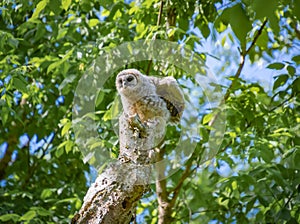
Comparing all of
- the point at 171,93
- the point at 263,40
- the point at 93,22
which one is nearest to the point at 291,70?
the point at 263,40

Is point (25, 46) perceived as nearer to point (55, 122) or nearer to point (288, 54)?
point (55, 122)

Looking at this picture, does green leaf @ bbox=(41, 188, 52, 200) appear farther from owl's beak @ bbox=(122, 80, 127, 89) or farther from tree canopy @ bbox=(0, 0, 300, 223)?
owl's beak @ bbox=(122, 80, 127, 89)

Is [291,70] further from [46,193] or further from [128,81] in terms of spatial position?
[46,193]

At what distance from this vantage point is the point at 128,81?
6.09ft

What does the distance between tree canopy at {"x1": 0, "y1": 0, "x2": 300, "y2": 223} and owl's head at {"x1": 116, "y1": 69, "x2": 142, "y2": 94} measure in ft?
1.44

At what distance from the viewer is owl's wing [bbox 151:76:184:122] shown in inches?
77.7

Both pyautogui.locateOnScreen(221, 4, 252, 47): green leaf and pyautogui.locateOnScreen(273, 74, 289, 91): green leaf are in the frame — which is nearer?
pyautogui.locateOnScreen(221, 4, 252, 47): green leaf

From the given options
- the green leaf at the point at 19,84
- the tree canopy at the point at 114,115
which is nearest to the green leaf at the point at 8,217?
the tree canopy at the point at 114,115

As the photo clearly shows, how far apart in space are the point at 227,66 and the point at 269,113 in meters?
1.32

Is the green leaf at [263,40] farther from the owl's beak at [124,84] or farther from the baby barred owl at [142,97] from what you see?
the owl's beak at [124,84]

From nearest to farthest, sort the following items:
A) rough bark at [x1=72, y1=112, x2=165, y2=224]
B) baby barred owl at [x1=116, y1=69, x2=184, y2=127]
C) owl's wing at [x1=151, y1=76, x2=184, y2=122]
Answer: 1. rough bark at [x1=72, y1=112, x2=165, y2=224]
2. baby barred owl at [x1=116, y1=69, x2=184, y2=127]
3. owl's wing at [x1=151, y1=76, x2=184, y2=122]

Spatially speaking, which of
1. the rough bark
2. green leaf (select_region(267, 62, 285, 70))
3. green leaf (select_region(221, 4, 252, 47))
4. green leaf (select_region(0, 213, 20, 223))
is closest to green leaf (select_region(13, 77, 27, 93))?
green leaf (select_region(0, 213, 20, 223))

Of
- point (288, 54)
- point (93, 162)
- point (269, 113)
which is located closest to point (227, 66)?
point (288, 54)

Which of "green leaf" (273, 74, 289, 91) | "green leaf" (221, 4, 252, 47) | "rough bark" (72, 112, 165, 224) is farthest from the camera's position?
"green leaf" (273, 74, 289, 91)
